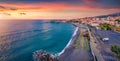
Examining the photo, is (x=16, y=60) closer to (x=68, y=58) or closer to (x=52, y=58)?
(x=68, y=58)

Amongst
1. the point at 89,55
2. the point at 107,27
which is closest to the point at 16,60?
the point at 89,55

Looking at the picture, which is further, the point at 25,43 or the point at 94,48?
the point at 25,43

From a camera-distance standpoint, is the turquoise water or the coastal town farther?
the turquoise water

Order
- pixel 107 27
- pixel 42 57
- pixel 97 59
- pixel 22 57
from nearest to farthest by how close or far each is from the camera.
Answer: pixel 42 57 → pixel 97 59 → pixel 22 57 → pixel 107 27

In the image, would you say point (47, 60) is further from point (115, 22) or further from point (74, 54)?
point (115, 22)

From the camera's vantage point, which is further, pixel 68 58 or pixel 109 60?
pixel 68 58

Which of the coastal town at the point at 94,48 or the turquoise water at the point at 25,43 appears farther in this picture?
the turquoise water at the point at 25,43

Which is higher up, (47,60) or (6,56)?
(47,60)

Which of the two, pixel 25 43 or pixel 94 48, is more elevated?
pixel 94 48

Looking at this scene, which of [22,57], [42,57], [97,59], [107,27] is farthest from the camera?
[107,27]

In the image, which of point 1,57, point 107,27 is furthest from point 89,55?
point 107,27
